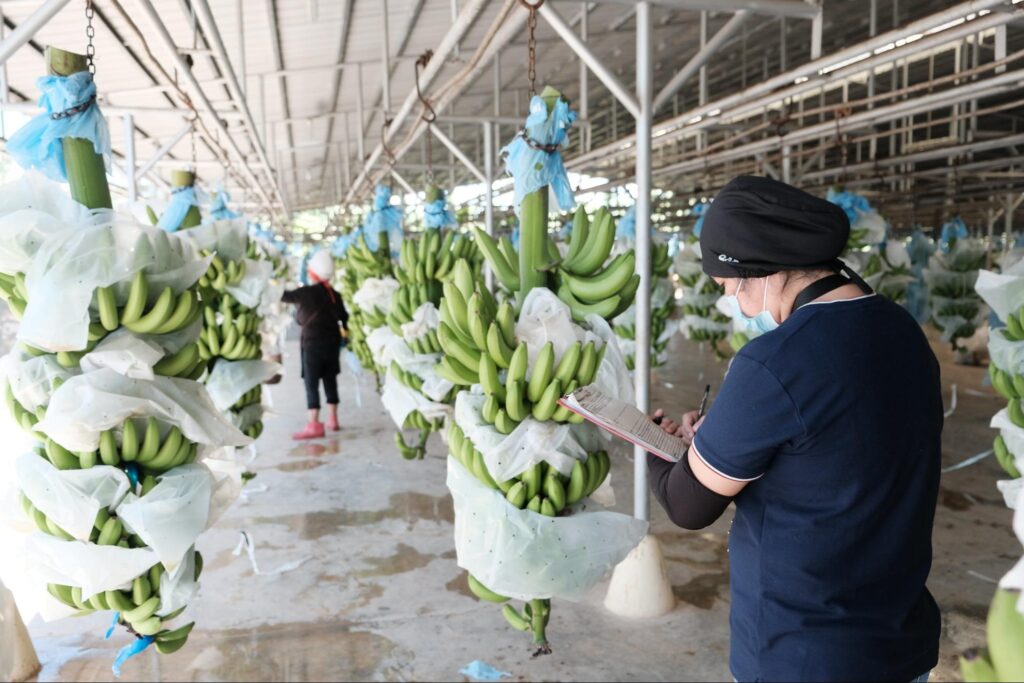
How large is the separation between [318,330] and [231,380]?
3170 millimetres

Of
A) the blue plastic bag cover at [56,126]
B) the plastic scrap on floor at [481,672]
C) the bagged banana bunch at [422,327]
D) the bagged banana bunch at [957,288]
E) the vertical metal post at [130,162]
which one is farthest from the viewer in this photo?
the bagged banana bunch at [957,288]

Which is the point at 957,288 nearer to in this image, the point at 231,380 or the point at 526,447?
the point at 231,380

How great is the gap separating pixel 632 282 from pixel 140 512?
1.68 metres

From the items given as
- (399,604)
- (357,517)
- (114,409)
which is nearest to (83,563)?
(114,409)

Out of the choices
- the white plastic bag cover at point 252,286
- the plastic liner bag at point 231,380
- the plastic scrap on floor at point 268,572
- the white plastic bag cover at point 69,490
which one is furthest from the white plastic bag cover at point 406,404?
the white plastic bag cover at point 69,490

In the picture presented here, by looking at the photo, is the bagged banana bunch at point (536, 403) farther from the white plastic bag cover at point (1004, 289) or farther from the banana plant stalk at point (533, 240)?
the white plastic bag cover at point (1004, 289)

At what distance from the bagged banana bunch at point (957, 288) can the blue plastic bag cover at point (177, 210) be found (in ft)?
27.8

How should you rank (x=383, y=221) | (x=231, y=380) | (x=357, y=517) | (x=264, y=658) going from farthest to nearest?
(x=383, y=221) < (x=357, y=517) < (x=231, y=380) < (x=264, y=658)

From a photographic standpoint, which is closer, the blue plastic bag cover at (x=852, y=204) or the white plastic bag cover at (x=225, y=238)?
the white plastic bag cover at (x=225, y=238)

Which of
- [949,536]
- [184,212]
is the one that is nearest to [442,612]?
[184,212]

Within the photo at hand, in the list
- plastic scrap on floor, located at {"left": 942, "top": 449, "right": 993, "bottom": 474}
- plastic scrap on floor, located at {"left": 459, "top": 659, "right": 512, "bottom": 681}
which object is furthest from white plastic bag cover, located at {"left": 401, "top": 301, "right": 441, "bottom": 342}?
plastic scrap on floor, located at {"left": 942, "top": 449, "right": 993, "bottom": 474}

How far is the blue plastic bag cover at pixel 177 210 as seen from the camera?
11.8ft

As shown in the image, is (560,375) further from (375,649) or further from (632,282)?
(375,649)

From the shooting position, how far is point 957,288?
8.77 metres
